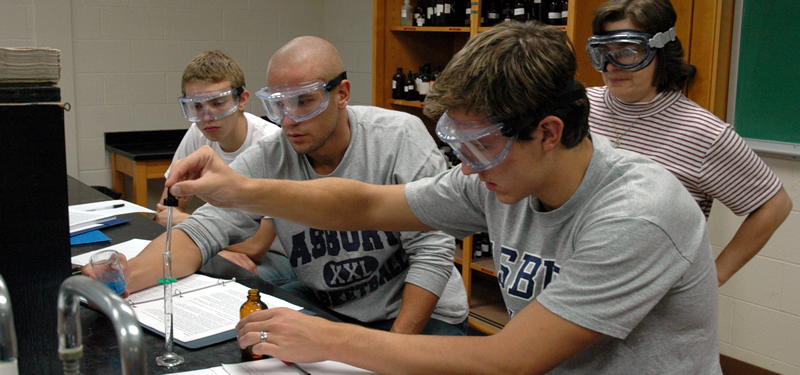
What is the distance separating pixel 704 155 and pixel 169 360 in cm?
174

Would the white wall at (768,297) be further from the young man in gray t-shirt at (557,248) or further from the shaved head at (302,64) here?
the shaved head at (302,64)

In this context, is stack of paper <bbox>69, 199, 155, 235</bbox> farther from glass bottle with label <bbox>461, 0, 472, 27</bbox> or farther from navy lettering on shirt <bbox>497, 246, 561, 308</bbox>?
glass bottle with label <bbox>461, 0, 472, 27</bbox>

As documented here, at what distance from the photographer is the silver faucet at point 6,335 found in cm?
76

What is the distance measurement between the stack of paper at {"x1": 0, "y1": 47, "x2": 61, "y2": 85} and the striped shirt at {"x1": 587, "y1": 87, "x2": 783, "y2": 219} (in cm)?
182

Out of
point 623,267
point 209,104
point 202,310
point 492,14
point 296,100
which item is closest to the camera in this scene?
point 623,267

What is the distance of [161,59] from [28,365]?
12.5 ft

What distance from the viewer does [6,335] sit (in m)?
0.77

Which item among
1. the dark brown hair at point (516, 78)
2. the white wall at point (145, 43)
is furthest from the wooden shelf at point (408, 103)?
the dark brown hair at point (516, 78)

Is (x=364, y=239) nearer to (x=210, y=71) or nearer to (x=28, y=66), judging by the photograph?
(x=28, y=66)

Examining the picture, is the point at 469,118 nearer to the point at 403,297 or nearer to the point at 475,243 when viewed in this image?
the point at 403,297

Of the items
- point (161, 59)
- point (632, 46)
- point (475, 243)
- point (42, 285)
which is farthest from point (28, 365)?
point (161, 59)

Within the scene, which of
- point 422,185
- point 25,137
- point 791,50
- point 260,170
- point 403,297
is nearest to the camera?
point 25,137

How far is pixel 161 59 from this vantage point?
4691mm

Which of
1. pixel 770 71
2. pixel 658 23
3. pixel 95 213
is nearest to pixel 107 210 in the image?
pixel 95 213
